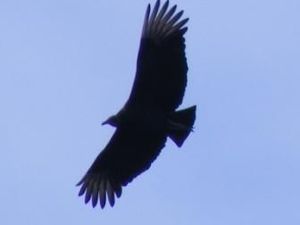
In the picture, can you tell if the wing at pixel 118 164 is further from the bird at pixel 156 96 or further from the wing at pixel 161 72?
the wing at pixel 161 72

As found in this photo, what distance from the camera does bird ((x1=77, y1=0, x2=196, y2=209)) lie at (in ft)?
65.0

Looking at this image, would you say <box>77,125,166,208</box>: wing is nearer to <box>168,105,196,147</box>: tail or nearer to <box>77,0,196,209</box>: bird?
<box>77,0,196,209</box>: bird

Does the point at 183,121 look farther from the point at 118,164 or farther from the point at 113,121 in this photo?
the point at 118,164

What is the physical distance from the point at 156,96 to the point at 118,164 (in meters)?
1.76

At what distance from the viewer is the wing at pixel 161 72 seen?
1981cm

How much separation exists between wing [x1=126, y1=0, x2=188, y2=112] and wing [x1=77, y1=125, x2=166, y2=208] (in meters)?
0.67

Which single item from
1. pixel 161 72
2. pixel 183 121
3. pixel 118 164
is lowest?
pixel 118 164

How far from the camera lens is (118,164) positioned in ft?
69.9

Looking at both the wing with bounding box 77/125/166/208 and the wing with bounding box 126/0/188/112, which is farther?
the wing with bounding box 77/125/166/208

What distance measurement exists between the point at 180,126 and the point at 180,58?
0.99 metres

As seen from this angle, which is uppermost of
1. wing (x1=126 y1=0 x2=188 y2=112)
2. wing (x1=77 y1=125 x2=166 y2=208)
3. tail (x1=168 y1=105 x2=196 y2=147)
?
wing (x1=126 y1=0 x2=188 y2=112)

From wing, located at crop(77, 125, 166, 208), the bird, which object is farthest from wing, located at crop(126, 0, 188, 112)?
wing, located at crop(77, 125, 166, 208)

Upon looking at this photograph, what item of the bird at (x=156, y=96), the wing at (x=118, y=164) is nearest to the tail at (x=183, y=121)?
the bird at (x=156, y=96)

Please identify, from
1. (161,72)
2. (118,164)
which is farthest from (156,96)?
Result: (118,164)
